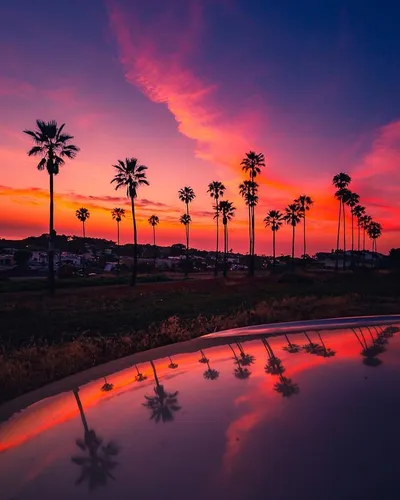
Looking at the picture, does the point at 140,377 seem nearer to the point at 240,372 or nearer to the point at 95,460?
the point at 240,372

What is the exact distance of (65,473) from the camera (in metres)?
1.95

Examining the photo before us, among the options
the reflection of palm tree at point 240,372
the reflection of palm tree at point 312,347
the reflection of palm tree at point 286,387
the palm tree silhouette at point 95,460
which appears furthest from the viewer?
the reflection of palm tree at point 312,347

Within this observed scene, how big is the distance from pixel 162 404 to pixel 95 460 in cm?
74

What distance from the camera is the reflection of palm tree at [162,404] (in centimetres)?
254

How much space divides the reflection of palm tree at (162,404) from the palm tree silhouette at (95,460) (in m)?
0.37

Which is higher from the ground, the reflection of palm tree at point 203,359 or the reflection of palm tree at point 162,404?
the reflection of palm tree at point 203,359

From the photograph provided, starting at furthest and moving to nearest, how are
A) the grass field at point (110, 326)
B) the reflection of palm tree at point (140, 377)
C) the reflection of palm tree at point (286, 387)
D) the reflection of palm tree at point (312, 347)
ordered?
the grass field at point (110, 326)
the reflection of palm tree at point (312, 347)
the reflection of palm tree at point (140, 377)
the reflection of palm tree at point (286, 387)

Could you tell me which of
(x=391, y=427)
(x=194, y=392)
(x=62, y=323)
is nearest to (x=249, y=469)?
(x=391, y=427)

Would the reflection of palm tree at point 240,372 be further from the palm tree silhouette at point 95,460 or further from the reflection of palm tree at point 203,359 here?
the palm tree silhouette at point 95,460

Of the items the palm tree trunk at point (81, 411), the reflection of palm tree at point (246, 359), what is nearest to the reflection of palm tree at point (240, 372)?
the reflection of palm tree at point (246, 359)

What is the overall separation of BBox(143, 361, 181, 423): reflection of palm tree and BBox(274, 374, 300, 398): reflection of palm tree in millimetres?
670

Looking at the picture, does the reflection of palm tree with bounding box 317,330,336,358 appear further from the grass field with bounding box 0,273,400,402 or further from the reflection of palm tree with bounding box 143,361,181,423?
the grass field with bounding box 0,273,400,402

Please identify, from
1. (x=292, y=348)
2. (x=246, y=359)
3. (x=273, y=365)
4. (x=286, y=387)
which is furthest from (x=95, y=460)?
(x=292, y=348)

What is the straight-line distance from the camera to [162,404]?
275cm
